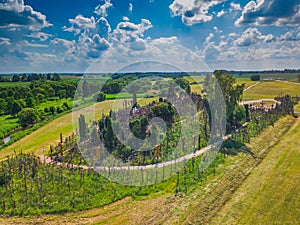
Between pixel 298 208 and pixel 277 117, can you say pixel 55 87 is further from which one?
pixel 298 208

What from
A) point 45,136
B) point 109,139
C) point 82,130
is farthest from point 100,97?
point 109,139

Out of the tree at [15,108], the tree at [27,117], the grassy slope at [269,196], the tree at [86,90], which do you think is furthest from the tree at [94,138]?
the tree at [15,108]

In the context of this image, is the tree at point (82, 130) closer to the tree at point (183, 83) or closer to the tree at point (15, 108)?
the tree at point (183, 83)

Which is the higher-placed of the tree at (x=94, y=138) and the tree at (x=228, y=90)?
the tree at (x=228, y=90)

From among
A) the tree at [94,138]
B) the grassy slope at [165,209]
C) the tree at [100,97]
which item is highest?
the tree at [100,97]

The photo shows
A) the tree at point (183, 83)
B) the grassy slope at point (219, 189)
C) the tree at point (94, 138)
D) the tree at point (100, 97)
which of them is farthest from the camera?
the tree at point (100, 97)

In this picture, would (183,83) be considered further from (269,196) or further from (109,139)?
(269,196)

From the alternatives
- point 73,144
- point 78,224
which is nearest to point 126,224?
point 78,224

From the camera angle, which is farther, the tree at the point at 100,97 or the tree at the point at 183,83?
the tree at the point at 100,97
